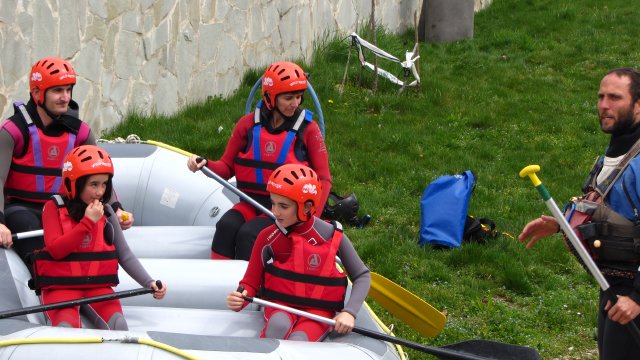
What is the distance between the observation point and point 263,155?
555cm

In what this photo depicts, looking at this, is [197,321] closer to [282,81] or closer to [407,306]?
[407,306]

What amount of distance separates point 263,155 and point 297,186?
1.29 metres

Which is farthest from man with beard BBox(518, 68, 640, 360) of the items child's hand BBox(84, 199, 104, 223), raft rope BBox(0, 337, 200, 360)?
child's hand BBox(84, 199, 104, 223)

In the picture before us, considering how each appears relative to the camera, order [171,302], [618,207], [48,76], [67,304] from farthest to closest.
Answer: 1. [48,76]
2. [171,302]
3. [67,304]
4. [618,207]

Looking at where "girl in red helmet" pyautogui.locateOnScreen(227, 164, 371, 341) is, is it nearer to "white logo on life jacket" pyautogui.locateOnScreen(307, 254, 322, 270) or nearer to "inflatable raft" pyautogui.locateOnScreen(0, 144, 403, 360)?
"white logo on life jacket" pyautogui.locateOnScreen(307, 254, 322, 270)

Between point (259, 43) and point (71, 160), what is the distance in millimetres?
5571

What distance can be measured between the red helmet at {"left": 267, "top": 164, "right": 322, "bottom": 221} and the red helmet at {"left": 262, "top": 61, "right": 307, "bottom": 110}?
1194 millimetres

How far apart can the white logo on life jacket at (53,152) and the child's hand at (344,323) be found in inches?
72.2

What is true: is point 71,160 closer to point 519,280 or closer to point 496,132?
point 519,280

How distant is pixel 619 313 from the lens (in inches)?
148

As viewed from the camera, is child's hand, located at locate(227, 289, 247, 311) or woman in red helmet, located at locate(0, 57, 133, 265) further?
woman in red helmet, located at locate(0, 57, 133, 265)

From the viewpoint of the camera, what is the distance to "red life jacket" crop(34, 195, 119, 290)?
4320 mm

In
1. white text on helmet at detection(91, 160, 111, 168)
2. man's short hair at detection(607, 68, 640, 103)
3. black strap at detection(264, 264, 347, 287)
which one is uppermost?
man's short hair at detection(607, 68, 640, 103)

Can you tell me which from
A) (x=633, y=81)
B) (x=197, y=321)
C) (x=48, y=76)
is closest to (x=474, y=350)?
(x=197, y=321)
